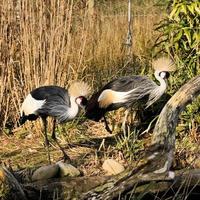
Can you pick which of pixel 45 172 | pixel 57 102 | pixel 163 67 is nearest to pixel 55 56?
pixel 57 102

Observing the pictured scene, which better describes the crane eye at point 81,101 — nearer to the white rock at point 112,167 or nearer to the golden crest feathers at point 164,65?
the white rock at point 112,167

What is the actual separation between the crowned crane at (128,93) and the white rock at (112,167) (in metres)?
0.63

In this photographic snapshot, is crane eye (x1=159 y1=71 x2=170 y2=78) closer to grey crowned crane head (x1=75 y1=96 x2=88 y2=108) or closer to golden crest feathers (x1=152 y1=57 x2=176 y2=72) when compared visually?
golden crest feathers (x1=152 y1=57 x2=176 y2=72)

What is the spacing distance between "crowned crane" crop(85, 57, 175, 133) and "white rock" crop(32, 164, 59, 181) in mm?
986

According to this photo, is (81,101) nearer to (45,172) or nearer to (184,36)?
(45,172)

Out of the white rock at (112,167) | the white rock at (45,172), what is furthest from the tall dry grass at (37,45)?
the white rock at (45,172)

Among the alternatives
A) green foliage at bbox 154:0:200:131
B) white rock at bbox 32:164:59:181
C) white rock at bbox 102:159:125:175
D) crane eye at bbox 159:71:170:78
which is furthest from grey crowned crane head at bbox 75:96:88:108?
green foliage at bbox 154:0:200:131

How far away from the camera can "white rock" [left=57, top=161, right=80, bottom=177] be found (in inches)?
184

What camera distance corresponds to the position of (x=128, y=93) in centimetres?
547

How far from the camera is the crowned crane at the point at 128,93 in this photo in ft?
17.9

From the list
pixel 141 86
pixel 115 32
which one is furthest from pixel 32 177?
pixel 115 32

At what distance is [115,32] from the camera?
30.5 ft

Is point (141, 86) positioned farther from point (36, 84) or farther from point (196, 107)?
Result: point (36, 84)

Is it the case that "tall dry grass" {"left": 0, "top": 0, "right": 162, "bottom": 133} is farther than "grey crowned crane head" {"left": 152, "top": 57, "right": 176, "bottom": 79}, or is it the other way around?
"tall dry grass" {"left": 0, "top": 0, "right": 162, "bottom": 133}
